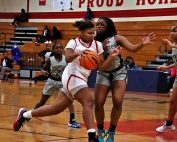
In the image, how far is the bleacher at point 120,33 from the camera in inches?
788

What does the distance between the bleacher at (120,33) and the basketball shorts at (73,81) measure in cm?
1426

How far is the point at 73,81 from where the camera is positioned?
213 inches

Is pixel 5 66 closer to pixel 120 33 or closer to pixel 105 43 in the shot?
pixel 120 33

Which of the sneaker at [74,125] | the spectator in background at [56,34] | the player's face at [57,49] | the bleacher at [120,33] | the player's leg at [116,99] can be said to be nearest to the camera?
the player's leg at [116,99]

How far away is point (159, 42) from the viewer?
1994 cm

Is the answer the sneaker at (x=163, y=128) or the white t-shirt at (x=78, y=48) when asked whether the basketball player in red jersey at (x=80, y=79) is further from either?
the sneaker at (x=163, y=128)

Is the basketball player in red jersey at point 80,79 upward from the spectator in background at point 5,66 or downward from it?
upward

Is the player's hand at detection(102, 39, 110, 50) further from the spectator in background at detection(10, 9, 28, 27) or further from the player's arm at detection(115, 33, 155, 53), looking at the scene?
the spectator in background at detection(10, 9, 28, 27)

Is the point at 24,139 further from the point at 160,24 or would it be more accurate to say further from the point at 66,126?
the point at 160,24

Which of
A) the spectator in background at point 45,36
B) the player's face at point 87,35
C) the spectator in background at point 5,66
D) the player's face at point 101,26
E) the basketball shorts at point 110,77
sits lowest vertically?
the spectator in background at point 5,66

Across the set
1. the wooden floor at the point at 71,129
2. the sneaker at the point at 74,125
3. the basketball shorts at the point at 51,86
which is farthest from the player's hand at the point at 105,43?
the basketball shorts at the point at 51,86

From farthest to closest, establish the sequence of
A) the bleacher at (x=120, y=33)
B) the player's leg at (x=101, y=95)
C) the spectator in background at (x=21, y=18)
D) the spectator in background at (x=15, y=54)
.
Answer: the spectator in background at (x=21, y=18), the spectator in background at (x=15, y=54), the bleacher at (x=120, y=33), the player's leg at (x=101, y=95)

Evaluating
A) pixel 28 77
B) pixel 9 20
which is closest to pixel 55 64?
pixel 28 77

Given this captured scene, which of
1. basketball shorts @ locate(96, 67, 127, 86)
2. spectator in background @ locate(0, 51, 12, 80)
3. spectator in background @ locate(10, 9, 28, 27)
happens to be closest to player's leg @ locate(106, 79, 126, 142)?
basketball shorts @ locate(96, 67, 127, 86)
